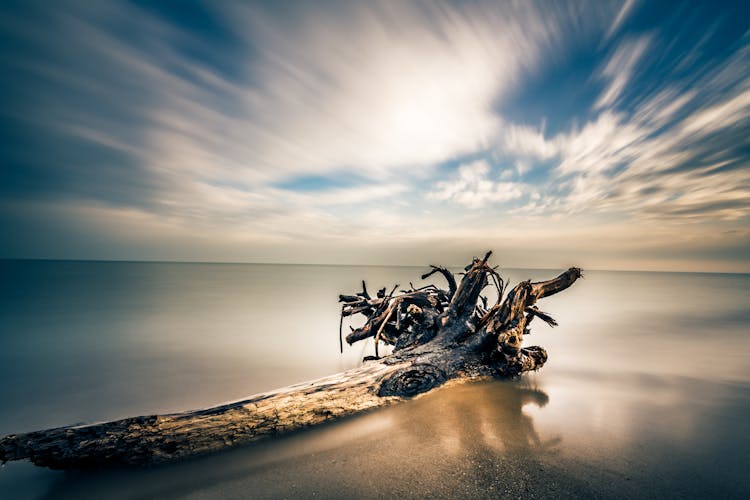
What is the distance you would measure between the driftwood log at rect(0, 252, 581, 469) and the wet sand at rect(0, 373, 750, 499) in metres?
0.17

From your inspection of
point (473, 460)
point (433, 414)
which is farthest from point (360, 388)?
point (473, 460)

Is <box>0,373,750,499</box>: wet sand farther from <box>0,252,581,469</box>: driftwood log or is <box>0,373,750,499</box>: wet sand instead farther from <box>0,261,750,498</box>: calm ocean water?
<box>0,252,581,469</box>: driftwood log

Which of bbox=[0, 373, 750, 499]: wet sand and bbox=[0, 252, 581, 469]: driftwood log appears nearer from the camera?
bbox=[0, 373, 750, 499]: wet sand

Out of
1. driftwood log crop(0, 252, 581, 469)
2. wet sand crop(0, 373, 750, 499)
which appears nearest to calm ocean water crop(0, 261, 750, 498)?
wet sand crop(0, 373, 750, 499)

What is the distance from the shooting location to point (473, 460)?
265 centimetres

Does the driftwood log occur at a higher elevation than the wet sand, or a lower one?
higher

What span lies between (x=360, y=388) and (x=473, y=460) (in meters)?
1.46

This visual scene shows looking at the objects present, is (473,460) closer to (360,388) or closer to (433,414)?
(433,414)

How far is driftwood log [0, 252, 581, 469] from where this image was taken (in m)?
2.46

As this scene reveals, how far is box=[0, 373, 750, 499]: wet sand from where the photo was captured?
92.0 inches

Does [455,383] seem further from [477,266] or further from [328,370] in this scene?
[328,370]

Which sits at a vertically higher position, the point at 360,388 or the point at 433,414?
the point at 360,388

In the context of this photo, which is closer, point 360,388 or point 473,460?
point 473,460

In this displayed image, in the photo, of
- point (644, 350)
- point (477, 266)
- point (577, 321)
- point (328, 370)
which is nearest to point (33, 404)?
point (328, 370)
